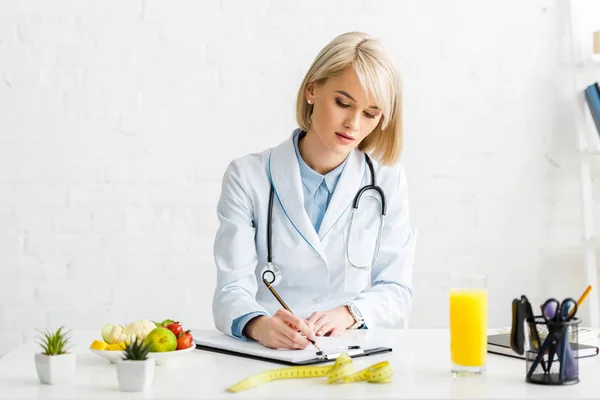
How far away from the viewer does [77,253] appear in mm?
3021

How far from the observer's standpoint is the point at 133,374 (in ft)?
4.25

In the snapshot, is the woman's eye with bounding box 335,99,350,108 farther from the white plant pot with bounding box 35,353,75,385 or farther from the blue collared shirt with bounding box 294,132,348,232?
the white plant pot with bounding box 35,353,75,385

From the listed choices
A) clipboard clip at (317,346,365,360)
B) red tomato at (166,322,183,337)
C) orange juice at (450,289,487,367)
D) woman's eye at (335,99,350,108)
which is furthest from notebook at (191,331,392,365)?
woman's eye at (335,99,350,108)

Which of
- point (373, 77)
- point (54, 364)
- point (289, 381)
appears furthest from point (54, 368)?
point (373, 77)

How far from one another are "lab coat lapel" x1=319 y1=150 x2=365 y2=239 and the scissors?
766 mm

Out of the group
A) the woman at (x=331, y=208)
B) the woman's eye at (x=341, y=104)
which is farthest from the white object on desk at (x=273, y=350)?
the woman's eye at (x=341, y=104)

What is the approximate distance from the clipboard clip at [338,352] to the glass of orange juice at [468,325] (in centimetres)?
21

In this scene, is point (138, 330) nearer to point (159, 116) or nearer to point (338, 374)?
point (338, 374)

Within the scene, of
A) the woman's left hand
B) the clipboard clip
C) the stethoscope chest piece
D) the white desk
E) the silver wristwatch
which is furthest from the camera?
the stethoscope chest piece

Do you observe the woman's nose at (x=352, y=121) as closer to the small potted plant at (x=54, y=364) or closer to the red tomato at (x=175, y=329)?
the red tomato at (x=175, y=329)

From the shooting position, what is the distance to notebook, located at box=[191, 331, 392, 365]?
1505 mm

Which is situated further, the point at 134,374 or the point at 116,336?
the point at 116,336

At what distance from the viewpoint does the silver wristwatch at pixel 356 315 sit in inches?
73.6

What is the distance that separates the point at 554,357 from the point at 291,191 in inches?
33.9
